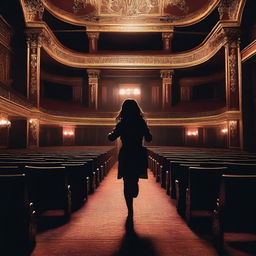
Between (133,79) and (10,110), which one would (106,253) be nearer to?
(10,110)

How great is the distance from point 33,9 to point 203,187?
16554 millimetres

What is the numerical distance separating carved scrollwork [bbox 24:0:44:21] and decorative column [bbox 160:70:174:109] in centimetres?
1074

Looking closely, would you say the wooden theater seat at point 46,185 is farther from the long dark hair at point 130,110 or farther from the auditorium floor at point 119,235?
the long dark hair at point 130,110

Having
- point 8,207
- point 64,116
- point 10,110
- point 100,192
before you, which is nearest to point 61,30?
point 64,116

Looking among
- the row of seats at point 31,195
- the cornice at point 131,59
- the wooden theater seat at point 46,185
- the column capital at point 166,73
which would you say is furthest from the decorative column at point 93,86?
the wooden theater seat at point 46,185

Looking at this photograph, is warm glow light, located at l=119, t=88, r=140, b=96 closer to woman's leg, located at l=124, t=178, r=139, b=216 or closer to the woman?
the woman

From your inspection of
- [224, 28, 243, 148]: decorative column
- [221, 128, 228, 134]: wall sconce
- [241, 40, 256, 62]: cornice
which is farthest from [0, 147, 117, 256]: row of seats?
[221, 128, 228, 134]: wall sconce

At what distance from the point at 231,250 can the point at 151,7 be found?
73.9 ft

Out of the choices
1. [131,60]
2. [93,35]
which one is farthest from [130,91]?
[93,35]

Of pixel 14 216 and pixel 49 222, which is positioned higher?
pixel 14 216

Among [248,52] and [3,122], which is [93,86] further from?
[248,52]

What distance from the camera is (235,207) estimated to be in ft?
8.60

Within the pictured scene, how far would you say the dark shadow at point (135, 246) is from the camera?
2.57 m

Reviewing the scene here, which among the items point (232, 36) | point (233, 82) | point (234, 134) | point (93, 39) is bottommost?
point (234, 134)
